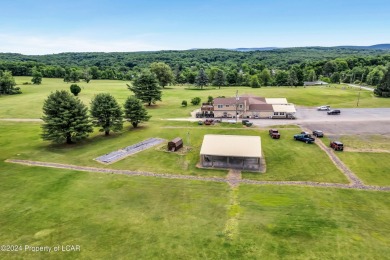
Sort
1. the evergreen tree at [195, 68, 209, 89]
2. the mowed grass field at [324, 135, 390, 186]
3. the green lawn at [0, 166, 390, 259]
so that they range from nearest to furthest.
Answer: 1. the green lawn at [0, 166, 390, 259]
2. the mowed grass field at [324, 135, 390, 186]
3. the evergreen tree at [195, 68, 209, 89]

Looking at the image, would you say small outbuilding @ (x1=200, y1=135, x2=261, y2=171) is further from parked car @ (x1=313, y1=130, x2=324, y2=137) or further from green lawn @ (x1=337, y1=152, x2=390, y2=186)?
parked car @ (x1=313, y1=130, x2=324, y2=137)

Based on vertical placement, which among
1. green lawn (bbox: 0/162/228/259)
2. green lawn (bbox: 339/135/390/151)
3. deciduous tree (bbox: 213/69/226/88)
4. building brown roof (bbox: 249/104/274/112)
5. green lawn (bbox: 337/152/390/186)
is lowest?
green lawn (bbox: 337/152/390/186)

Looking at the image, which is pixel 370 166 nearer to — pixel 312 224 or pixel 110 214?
pixel 312 224

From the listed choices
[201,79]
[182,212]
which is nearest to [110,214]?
[182,212]

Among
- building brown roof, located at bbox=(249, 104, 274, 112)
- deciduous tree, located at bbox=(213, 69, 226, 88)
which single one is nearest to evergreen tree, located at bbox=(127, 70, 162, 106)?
building brown roof, located at bbox=(249, 104, 274, 112)

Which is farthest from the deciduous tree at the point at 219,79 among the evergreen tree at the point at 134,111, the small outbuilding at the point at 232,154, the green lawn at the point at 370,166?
the green lawn at the point at 370,166

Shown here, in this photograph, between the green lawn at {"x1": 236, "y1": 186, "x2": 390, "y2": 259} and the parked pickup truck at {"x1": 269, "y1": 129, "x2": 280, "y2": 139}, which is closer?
the green lawn at {"x1": 236, "y1": 186, "x2": 390, "y2": 259}
